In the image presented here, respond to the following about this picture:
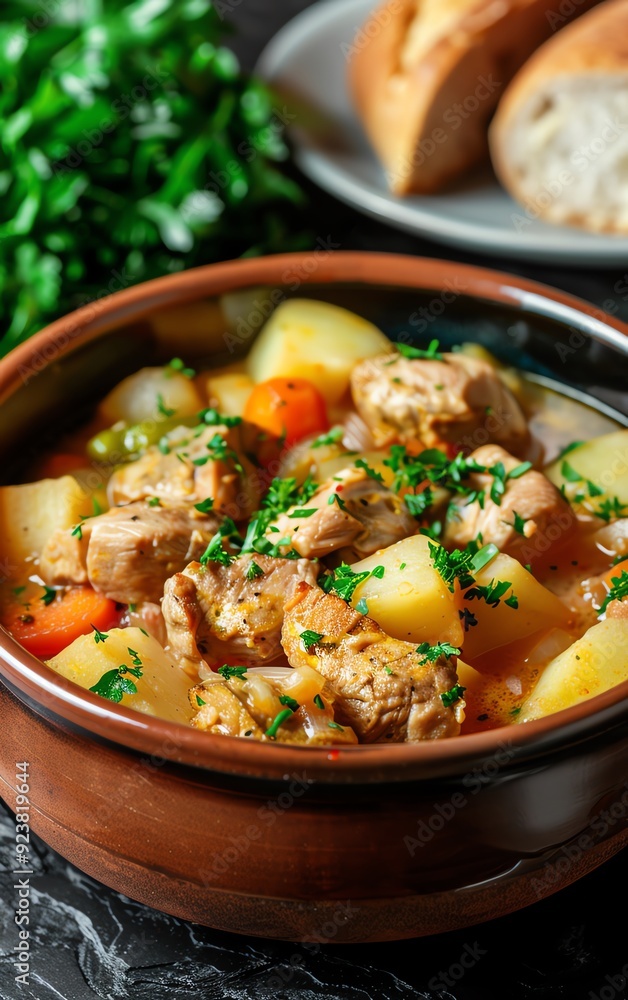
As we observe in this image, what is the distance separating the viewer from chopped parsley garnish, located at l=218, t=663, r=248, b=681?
69.6 inches

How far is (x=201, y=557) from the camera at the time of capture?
6.59 feet

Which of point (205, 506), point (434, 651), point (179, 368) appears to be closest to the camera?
point (434, 651)

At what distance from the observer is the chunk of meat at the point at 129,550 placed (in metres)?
2.01

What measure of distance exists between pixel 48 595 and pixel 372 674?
28.2 inches

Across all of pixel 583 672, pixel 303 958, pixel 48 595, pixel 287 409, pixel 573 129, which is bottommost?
pixel 303 958

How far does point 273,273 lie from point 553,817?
1.40 m

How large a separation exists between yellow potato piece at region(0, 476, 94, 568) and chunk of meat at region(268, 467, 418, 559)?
0.43 metres

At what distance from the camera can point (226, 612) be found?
189 centimetres

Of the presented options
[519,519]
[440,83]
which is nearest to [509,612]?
[519,519]

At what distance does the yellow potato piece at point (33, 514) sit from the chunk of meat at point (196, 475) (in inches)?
4.6

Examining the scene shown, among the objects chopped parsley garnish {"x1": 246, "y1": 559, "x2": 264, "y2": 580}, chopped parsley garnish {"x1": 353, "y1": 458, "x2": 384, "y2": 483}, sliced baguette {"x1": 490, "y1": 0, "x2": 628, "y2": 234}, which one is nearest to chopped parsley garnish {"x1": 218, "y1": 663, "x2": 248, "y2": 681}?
chopped parsley garnish {"x1": 246, "y1": 559, "x2": 264, "y2": 580}

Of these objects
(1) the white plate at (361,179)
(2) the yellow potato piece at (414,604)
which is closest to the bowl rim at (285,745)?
(2) the yellow potato piece at (414,604)

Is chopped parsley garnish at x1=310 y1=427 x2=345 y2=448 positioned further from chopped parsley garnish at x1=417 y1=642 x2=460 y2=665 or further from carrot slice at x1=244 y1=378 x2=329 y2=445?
chopped parsley garnish at x1=417 y1=642 x2=460 y2=665

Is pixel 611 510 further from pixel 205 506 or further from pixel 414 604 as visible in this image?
pixel 205 506
